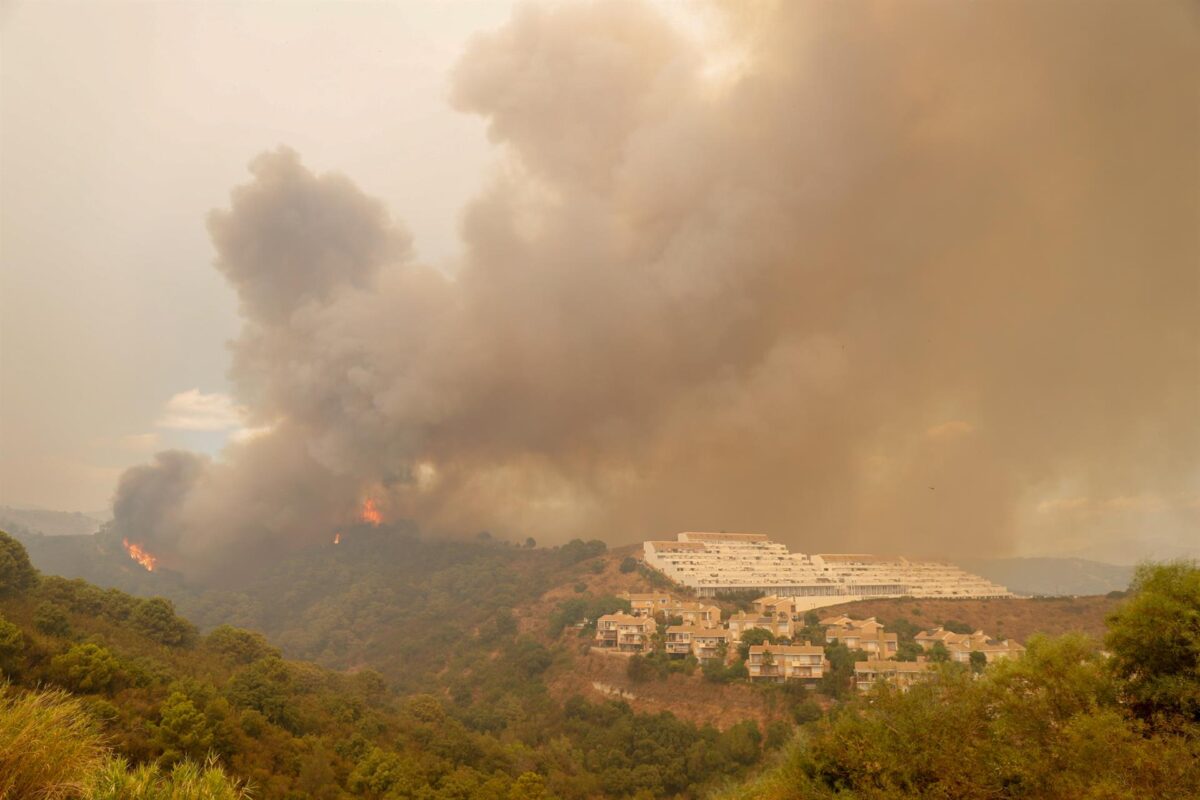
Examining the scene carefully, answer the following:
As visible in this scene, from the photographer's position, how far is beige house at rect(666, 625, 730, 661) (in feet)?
135

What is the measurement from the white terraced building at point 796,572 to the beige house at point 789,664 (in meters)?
19.6

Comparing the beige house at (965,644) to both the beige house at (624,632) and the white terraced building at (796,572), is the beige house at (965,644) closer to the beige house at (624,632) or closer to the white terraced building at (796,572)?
the white terraced building at (796,572)

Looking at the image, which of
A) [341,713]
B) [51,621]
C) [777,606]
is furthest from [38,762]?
[777,606]

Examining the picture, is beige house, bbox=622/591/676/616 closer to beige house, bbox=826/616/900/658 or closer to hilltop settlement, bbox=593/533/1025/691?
hilltop settlement, bbox=593/533/1025/691

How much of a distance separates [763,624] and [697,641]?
605 cm

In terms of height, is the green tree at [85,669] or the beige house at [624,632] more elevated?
the green tree at [85,669]

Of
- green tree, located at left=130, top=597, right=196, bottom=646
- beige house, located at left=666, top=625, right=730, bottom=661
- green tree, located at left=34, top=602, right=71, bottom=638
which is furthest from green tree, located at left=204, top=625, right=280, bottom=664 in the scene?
beige house, located at left=666, top=625, right=730, bottom=661

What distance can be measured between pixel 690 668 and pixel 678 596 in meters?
17.7

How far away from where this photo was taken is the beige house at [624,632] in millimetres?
44625

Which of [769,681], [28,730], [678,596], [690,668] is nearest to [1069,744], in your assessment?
[28,730]

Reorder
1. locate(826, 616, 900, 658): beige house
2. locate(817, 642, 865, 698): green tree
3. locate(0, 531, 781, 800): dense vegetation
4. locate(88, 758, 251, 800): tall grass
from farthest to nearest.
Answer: locate(826, 616, 900, 658): beige house < locate(817, 642, 865, 698): green tree < locate(0, 531, 781, 800): dense vegetation < locate(88, 758, 251, 800): tall grass

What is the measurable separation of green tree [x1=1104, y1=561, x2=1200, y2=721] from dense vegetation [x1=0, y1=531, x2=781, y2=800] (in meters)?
15.6

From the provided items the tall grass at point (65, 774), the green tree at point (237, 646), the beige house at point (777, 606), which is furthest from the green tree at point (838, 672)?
the tall grass at point (65, 774)

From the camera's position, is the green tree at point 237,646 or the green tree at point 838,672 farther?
the green tree at point 838,672
